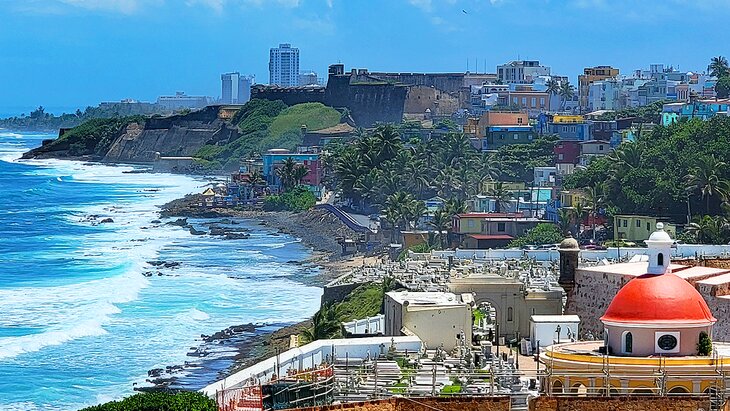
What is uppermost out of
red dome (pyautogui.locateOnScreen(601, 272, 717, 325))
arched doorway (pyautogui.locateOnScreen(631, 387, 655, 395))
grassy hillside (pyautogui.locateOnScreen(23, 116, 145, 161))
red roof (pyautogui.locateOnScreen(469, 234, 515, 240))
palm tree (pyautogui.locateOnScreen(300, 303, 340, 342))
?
grassy hillside (pyautogui.locateOnScreen(23, 116, 145, 161))

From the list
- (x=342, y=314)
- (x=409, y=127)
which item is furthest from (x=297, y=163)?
(x=342, y=314)

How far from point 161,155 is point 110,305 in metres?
103

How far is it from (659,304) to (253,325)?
1109 inches

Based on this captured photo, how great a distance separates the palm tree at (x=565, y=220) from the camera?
56.6 metres

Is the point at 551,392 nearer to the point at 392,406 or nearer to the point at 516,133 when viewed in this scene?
the point at 392,406

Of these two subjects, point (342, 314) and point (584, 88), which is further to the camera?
point (584, 88)

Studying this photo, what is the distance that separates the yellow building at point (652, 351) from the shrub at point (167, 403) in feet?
13.1

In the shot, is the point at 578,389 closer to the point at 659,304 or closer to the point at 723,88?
the point at 659,304

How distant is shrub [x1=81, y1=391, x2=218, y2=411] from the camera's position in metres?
18.0

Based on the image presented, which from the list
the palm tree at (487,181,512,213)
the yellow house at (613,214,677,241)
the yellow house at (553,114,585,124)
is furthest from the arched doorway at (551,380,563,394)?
the yellow house at (553,114,585,124)

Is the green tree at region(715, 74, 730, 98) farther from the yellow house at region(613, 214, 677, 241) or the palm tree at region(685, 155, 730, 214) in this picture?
the yellow house at region(613, 214, 677, 241)

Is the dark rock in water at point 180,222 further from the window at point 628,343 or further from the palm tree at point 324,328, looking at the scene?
the window at point 628,343

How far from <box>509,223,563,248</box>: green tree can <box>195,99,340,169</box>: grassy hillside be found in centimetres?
6933

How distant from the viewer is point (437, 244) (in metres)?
58.1
